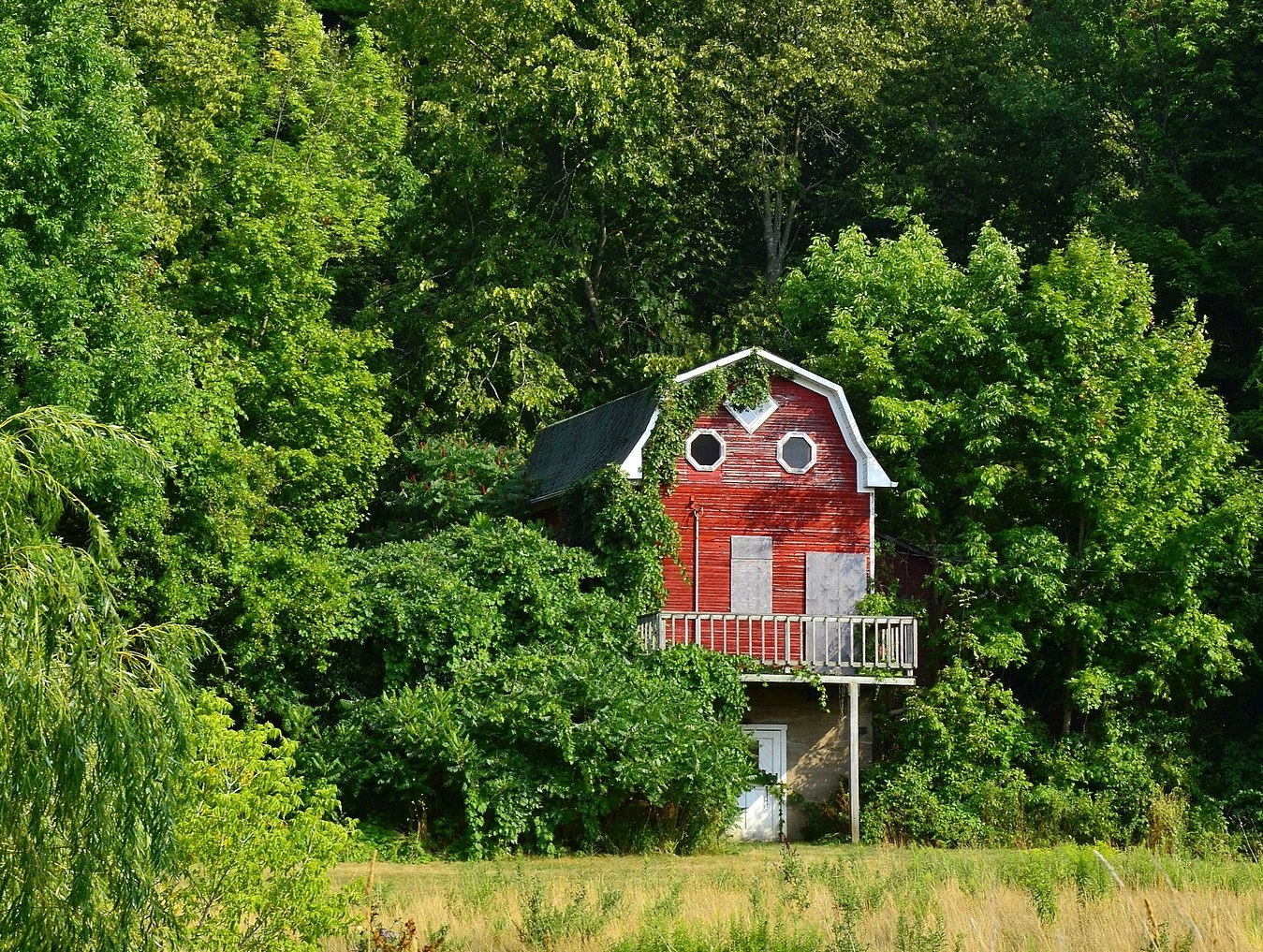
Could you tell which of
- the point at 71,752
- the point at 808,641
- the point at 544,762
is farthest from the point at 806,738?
the point at 71,752

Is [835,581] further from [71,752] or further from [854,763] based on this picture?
[71,752]

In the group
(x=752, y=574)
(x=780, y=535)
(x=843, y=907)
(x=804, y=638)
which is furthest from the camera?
(x=780, y=535)

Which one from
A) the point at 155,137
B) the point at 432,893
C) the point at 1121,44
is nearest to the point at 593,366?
the point at 155,137

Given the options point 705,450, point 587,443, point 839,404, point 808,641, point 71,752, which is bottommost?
point 71,752

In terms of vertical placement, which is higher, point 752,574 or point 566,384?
point 566,384

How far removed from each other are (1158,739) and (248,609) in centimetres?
1593

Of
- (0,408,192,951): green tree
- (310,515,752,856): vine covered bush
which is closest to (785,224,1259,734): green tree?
(310,515,752,856): vine covered bush

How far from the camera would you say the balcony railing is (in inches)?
1132

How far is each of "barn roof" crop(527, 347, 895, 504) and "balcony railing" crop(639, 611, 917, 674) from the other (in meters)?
2.67

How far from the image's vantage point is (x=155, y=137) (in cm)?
3397

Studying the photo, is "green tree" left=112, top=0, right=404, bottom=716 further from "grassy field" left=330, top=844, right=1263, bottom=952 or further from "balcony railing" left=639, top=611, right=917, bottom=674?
"grassy field" left=330, top=844, right=1263, bottom=952

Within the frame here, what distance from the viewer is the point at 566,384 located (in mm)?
38656

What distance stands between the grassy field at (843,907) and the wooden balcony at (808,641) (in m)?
6.58

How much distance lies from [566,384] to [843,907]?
23.6m
